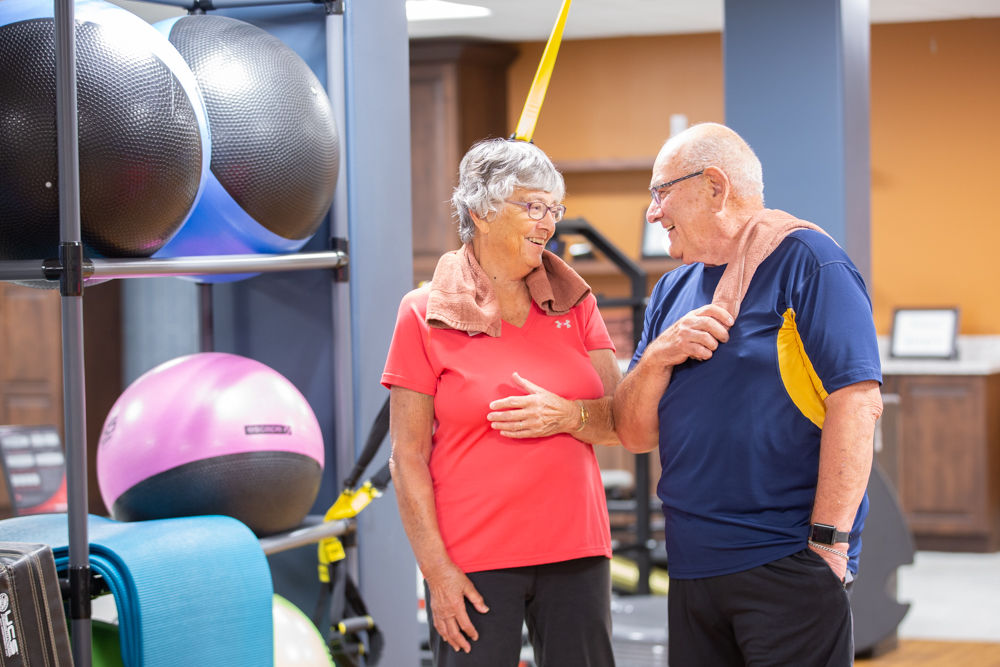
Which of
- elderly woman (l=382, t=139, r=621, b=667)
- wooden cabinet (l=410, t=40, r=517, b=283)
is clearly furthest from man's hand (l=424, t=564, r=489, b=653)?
wooden cabinet (l=410, t=40, r=517, b=283)

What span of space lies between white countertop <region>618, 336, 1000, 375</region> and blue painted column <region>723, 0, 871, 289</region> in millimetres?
2107

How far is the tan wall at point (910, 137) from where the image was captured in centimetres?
574

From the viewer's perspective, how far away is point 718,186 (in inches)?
65.9

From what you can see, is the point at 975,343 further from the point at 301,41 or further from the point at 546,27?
the point at 301,41

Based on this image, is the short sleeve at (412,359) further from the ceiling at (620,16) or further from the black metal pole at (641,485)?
the ceiling at (620,16)

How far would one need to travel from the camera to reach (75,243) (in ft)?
5.01

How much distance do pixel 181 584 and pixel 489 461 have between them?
0.56 m

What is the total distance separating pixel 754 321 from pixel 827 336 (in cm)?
13

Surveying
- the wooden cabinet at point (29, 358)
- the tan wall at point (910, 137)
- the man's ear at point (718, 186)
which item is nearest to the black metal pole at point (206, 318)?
the man's ear at point (718, 186)

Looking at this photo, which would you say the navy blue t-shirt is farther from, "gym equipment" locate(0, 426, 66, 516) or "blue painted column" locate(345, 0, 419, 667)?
"gym equipment" locate(0, 426, 66, 516)

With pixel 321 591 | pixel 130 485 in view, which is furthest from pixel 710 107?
pixel 130 485

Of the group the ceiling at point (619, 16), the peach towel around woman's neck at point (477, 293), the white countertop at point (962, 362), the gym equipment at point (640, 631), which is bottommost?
the gym equipment at point (640, 631)

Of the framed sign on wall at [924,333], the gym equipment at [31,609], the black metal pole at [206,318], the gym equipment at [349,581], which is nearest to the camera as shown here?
the gym equipment at [31,609]

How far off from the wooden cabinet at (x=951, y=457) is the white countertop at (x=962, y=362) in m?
0.04
